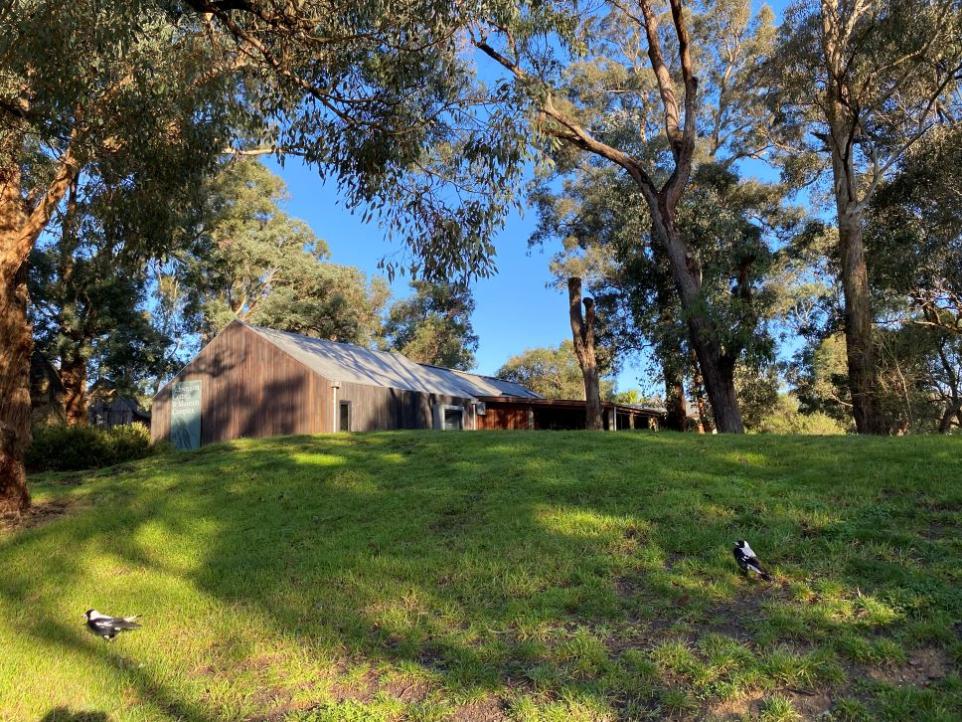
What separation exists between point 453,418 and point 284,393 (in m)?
7.76

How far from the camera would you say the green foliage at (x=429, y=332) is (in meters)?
39.2

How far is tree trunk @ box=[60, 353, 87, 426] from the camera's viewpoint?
23.1 meters

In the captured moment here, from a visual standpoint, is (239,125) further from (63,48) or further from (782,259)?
(782,259)

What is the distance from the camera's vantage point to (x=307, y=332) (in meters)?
32.9

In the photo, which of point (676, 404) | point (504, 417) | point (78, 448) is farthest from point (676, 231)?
point (504, 417)

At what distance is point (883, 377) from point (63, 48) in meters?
16.4

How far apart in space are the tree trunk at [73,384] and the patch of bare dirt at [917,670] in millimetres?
25588

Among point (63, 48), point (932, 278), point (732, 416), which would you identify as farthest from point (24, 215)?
point (932, 278)

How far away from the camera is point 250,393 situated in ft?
69.4

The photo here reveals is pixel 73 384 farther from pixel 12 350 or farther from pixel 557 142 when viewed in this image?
pixel 557 142

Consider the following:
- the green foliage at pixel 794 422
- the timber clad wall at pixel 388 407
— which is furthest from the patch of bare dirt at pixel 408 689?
the green foliage at pixel 794 422

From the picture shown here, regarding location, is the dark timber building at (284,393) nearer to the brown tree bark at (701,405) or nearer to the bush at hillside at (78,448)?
the bush at hillside at (78,448)

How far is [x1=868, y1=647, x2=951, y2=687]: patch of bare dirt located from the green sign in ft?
71.8

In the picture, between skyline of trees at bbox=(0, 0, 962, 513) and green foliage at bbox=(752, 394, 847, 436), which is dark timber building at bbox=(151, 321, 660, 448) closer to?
skyline of trees at bbox=(0, 0, 962, 513)
